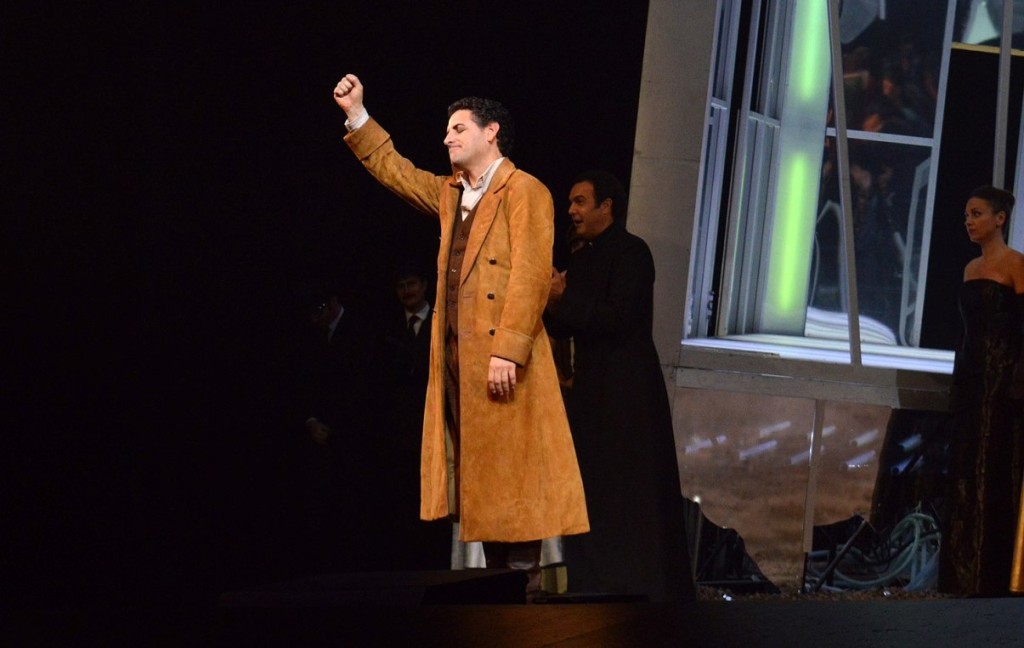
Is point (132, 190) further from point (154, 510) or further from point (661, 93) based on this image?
point (661, 93)

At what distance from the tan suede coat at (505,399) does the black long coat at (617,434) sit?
0.82 metres

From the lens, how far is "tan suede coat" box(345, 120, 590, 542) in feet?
13.2

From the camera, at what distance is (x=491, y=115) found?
4160 millimetres

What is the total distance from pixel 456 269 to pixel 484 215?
17cm

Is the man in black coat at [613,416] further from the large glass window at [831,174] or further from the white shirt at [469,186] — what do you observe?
the large glass window at [831,174]

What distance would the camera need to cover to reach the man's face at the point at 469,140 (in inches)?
163

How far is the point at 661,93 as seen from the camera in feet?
18.0

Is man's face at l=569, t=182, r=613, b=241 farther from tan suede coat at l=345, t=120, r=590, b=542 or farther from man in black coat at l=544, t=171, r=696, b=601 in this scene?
tan suede coat at l=345, t=120, r=590, b=542

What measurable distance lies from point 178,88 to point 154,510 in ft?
4.64

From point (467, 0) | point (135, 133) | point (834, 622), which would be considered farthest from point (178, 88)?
point (834, 622)

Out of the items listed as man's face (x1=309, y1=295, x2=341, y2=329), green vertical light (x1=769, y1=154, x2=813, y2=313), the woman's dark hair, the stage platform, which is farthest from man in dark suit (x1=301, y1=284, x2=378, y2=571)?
the stage platform

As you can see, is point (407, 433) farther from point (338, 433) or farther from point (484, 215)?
point (484, 215)

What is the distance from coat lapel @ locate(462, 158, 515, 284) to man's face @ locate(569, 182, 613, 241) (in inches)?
34.5

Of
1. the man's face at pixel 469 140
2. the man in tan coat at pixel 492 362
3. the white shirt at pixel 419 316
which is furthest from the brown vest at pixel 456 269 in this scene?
the white shirt at pixel 419 316
